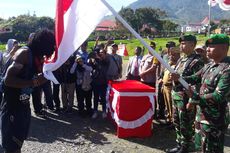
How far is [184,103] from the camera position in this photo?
508cm

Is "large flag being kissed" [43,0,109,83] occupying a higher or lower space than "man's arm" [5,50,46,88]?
higher

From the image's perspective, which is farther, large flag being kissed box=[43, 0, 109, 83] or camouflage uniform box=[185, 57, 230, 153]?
large flag being kissed box=[43, 0, 109, 83]

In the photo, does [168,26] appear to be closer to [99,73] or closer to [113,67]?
[113,67]

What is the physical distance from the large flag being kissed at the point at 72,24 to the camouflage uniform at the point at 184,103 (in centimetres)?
198

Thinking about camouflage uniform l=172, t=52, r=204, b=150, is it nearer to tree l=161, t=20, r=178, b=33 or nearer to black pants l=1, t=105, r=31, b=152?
black pants l=1, t=105, r=31, b=152

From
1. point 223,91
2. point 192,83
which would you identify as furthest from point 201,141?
point 192,83

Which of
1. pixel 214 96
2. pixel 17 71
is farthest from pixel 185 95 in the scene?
pixel 17 71

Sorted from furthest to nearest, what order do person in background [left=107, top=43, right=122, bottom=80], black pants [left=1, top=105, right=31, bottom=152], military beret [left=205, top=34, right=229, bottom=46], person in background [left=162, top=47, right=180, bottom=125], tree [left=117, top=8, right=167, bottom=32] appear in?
tree [left=117, top=8, right=167, bottom=32] → person in background [left=107, top=43, right=122, bottom=80] → person in background [left=162, top=47, right=180, bottom=125] → black pants [left=1, top=105, right=31, bottom=152] → military beret [left=205, top=34, right=229, bottom=46]

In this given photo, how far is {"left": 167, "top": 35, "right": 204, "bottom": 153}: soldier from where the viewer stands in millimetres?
4980

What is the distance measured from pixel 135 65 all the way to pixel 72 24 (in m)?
4.68

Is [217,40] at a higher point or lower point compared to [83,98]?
higher

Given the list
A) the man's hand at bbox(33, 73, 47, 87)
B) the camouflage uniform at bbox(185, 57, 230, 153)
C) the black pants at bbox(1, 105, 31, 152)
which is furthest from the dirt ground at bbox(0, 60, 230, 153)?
the man's hand at bbox(33, 73, 47, 87)

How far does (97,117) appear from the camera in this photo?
8023 millimetres

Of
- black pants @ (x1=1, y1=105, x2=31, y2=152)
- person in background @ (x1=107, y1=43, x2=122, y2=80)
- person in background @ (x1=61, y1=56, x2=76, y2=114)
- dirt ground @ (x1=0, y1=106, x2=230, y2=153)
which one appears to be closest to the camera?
black pants @ (x1=1, y1=105, x2=31, y2=152)
